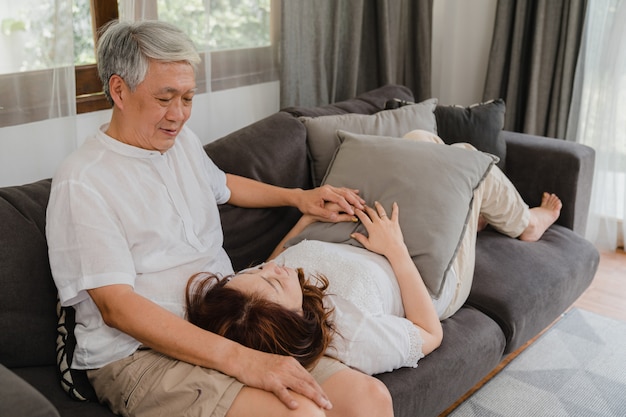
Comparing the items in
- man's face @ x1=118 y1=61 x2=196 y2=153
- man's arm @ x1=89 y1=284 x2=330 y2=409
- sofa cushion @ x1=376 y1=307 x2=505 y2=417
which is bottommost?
sofa cushion @ x1=376 y1=307 x2=505 y2=417

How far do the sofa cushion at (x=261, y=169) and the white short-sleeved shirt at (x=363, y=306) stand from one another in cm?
25

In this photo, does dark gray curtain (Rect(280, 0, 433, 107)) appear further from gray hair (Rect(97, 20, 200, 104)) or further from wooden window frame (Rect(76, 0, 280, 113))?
gray hair (Rect(97, 20, 200, 104))

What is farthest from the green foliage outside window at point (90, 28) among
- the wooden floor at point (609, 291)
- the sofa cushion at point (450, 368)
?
A: the wooden floor at point (609, 291)

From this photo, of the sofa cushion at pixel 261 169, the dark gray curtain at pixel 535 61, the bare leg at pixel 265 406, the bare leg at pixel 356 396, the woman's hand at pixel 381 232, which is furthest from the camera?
the dark gray curtain at pixel 535 61

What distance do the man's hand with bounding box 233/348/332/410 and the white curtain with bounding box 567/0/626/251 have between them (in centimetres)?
247

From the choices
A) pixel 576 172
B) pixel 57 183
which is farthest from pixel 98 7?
pixel 576 172

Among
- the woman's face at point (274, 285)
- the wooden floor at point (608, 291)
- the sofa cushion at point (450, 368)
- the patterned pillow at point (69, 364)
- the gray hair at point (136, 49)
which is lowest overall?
the wooden floor at point (608, 291)

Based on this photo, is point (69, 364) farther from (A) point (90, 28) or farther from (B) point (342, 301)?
(A) point (90, 28)

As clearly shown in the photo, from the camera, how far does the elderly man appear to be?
1432 mm

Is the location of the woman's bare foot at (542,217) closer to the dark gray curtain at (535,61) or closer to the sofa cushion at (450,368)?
the sofa cushion at (450,368)

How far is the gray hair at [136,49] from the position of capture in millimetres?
1613

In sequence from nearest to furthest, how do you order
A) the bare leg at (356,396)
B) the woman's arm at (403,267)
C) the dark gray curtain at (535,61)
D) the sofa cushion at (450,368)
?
the bare leg at (356,396) < the sofa cushion at (450,368) < the woman's arm at (403,267) < the dark gray curtain at (535,61)

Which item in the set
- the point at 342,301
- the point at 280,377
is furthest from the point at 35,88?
the point at 280,377

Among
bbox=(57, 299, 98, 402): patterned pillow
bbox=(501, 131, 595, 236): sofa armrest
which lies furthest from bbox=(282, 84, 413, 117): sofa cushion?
bbox=(57, 299, 98, 402): patterned pillow
